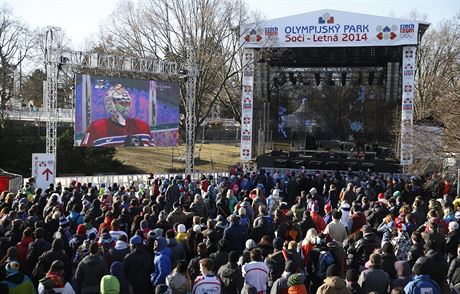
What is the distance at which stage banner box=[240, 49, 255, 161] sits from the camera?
26.8 metres

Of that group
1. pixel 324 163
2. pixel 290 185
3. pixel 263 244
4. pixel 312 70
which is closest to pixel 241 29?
pixel 312 70

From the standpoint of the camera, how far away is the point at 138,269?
719cm

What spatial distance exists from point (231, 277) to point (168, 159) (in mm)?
31035

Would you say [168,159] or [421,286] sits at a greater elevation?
[168,159]

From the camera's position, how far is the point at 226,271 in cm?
666

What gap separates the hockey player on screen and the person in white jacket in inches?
630

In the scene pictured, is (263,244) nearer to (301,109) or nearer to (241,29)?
(241,29)

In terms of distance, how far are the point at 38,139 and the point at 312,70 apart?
1675 centimetres

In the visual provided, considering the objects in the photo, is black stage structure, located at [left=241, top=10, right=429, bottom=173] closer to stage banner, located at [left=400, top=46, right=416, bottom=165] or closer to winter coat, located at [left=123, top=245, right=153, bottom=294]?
stage banner, located at [left=400, top=46, right=416, bottom=165]

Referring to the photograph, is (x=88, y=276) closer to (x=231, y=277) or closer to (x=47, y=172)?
(x=231, y=277)

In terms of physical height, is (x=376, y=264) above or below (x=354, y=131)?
below

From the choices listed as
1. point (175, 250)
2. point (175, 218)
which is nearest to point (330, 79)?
point (175, 218)

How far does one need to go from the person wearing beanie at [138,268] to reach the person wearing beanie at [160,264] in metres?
0.09

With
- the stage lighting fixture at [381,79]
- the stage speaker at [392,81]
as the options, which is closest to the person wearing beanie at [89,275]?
the stage speaker at [392,81]
